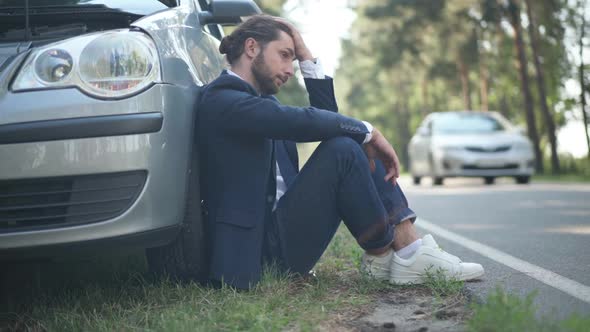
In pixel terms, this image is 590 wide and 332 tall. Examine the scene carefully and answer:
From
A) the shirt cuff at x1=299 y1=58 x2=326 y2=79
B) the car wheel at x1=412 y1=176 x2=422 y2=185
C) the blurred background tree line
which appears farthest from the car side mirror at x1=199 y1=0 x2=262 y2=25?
the blurred background tree line

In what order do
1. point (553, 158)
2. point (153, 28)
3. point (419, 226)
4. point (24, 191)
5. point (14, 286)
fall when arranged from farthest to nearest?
1. point (553, 158)
2. point (419, 226)
3. point (14, 286)
4. point (153, 28)
5. point (24, 191)

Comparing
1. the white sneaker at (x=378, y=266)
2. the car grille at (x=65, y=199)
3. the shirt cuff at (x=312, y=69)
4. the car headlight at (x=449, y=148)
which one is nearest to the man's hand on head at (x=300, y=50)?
the shirt cuff at (x=312, y=69)

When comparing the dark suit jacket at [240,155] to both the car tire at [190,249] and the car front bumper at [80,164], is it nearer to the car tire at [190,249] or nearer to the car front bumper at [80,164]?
the car tire at [190,249]

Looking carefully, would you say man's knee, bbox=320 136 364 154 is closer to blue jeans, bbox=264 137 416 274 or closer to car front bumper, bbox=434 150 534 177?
blue jeans, bbox=264 137 416 274

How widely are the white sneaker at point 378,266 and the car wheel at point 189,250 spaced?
0.76 meters

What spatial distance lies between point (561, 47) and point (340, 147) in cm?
2084

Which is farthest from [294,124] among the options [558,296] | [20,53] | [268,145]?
[558,296]

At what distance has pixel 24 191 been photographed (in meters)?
2.85

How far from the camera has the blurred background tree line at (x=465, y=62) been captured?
22531 millimetres

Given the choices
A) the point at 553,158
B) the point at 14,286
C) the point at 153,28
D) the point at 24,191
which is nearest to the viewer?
the point at 24,191

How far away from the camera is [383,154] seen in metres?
3.51

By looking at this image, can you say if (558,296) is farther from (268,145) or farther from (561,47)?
(561,47)

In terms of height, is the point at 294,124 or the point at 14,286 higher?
the point at 294,124

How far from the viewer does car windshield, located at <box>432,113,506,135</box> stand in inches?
572
